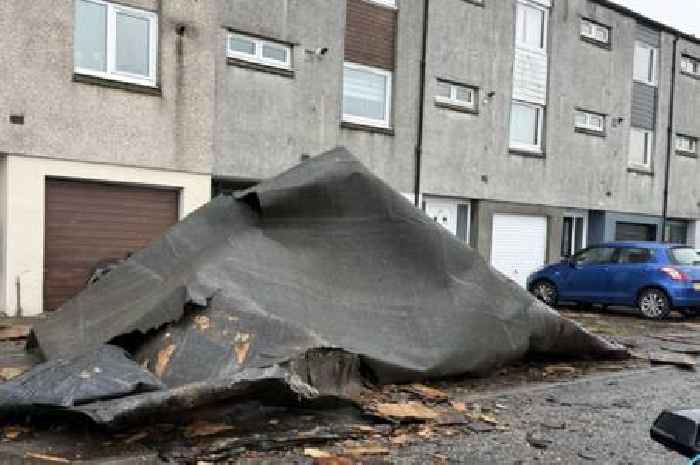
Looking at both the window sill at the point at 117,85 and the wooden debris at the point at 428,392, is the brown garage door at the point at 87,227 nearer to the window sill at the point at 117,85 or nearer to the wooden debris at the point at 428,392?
the window sill at the point at 117,85

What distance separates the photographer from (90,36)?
11734 millimetres

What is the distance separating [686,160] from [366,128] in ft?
47.2

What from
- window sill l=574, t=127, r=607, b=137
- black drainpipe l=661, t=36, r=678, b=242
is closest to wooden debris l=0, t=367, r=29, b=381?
window sill l=574, t=127, r=607, b=137

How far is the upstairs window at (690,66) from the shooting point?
2447 cm

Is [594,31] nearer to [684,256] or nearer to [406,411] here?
[684,256]

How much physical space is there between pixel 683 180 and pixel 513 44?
963 cm

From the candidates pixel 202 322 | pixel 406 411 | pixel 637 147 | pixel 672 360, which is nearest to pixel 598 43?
pixel 637 147

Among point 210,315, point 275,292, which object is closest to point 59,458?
point 210,315

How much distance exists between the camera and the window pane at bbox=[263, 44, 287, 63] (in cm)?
1378

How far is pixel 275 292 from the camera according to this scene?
609cm

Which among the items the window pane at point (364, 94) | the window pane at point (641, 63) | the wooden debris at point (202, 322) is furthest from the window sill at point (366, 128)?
the window pane at point (641, 63)

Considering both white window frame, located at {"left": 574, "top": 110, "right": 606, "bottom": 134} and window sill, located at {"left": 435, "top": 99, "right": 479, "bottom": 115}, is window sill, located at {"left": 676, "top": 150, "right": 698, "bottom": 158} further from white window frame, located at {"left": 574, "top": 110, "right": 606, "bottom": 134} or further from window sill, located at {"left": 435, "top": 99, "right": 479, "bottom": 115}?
window sill, located at {"left": 435, "top": 99, "right": 479, "bottom": 115}

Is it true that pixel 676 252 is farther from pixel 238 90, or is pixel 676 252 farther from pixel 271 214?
pixel 271 214

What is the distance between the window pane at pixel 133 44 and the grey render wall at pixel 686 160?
18.1 meters
